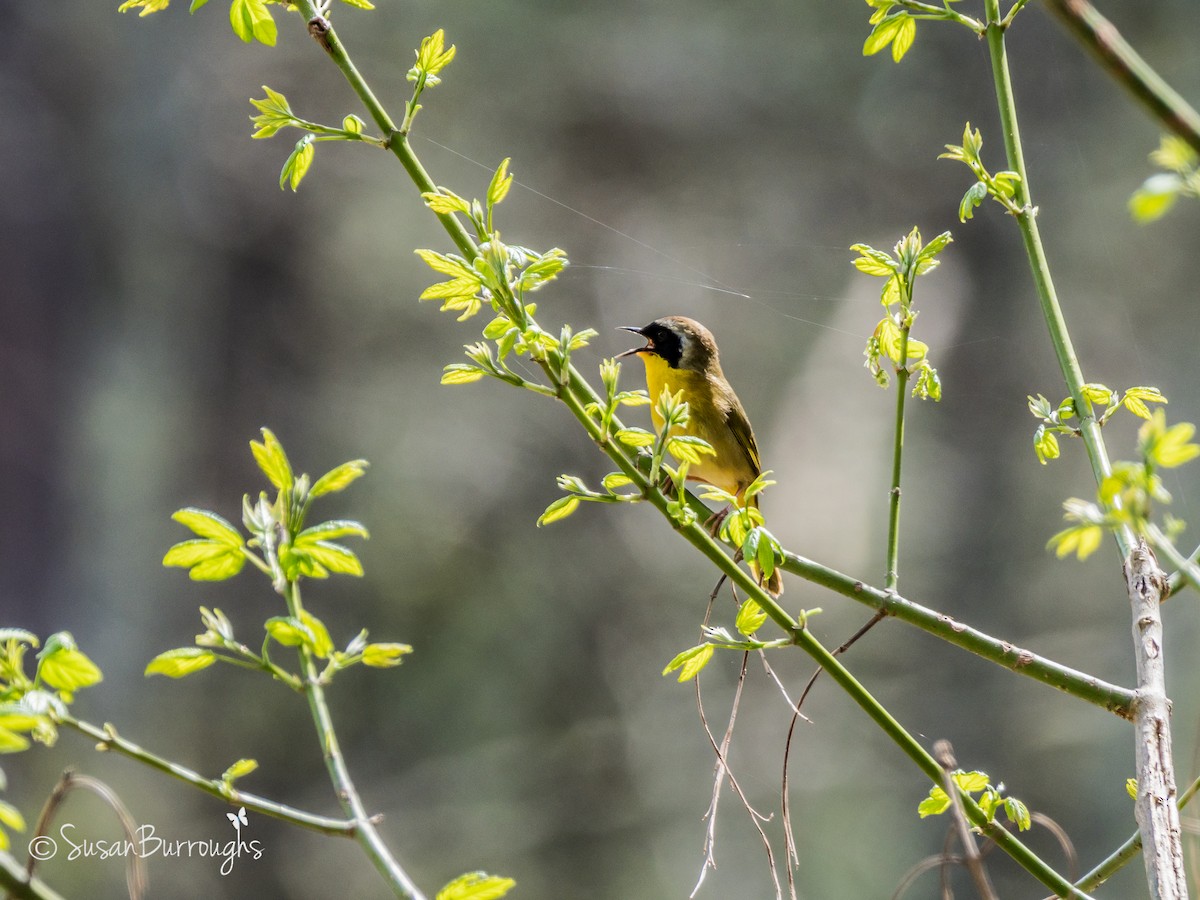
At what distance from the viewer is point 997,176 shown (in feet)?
3.87

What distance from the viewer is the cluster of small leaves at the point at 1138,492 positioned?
0.67 metres

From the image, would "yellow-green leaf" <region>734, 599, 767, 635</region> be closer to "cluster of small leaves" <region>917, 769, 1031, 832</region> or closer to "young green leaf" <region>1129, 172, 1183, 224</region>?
"cluster of small leaves" <region>917, 769, 1031, 832</region>

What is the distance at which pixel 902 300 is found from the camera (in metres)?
1.22

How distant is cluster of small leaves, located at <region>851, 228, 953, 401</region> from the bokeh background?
5.28 metres

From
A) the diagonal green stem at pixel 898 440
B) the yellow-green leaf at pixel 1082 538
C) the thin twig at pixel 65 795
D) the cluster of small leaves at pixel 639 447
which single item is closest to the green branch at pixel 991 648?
the diagonal green stem at pixel 898 440

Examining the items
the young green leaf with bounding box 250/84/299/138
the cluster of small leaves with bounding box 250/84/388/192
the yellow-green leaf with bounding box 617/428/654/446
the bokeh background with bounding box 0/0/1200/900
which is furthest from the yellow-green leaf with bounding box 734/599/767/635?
the bokeh background with bounding box 0/0/1200/900

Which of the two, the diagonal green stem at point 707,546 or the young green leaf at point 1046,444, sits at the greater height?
the young green leaf at point 1046,444

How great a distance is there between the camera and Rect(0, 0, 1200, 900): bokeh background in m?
6.88

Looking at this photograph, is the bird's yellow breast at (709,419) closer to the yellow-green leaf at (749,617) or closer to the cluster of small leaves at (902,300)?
the cluster of small leaves at (902,300)

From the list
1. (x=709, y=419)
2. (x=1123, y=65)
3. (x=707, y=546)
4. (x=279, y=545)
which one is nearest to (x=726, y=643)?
(x=707, y=546)

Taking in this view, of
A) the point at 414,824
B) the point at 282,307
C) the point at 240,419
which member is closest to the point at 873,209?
the point at 282,307

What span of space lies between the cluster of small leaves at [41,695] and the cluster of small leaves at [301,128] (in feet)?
1.90

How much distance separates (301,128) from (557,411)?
5941mm

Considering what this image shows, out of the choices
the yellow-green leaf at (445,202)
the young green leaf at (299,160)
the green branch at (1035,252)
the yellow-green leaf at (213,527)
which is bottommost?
the yellow-green leaf at (213,527)
